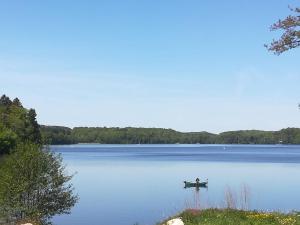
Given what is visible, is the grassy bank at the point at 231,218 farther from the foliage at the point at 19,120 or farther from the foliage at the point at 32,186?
the foliage at the point at 19,120

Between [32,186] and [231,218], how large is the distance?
14254 millimetres

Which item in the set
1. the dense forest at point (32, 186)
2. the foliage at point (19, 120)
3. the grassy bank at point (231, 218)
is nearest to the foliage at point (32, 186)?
the dense forest at point (32, 186)

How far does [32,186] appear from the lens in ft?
106

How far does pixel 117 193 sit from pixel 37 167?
37.6 meters

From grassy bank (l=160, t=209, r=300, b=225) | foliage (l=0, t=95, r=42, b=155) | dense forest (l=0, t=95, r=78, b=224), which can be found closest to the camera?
grassy bank (l=160, t=209, r=300, b=225)

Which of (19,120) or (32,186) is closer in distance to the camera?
(32,186)

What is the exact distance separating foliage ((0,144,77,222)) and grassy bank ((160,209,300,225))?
36.8ft

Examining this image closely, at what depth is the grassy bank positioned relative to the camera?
22812 mm

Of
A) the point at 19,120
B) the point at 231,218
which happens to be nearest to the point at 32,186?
the point at 231,218

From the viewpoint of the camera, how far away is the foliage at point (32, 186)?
31828mm

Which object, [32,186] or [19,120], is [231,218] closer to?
[32,186]

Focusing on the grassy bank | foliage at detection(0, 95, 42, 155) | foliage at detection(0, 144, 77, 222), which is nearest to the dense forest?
foliage at detection(0, 144, 77, 222)

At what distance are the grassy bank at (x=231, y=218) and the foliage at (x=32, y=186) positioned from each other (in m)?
11.2

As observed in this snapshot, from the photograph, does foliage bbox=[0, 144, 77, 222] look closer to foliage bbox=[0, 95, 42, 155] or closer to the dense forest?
the dense forest
